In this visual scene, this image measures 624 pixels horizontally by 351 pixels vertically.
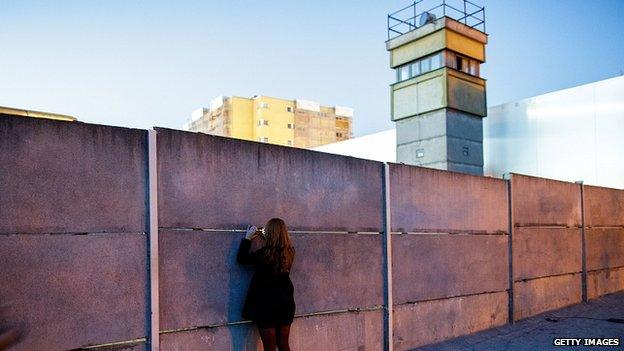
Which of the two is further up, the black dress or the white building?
the white building

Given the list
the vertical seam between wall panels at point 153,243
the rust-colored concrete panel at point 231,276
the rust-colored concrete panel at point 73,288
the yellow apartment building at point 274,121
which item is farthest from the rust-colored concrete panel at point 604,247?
the yellow apartment building at point 274,121

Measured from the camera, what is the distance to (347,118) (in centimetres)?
3250

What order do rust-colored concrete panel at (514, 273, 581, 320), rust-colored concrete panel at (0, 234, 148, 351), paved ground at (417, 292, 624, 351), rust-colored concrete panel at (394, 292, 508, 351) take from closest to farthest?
1. rust-colored concrete panel at (0, 234, 148, 351)
2. rust-colored concrete panel at (394, 292, 508, 351)
3. paved ground at (417, 292, 624, 351)
4. rust-colored concrete panel at (514, 273, 581, 320)

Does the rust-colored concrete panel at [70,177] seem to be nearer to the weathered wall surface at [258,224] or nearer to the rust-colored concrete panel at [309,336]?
the weathered wall surface at [258,224]

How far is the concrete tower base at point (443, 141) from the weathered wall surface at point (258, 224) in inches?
309

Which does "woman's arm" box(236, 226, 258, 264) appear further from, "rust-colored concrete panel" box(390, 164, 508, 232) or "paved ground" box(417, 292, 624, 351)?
"paved ground" box(417, 292, 624, 351)

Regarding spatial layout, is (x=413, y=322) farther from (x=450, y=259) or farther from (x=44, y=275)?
(x=44, y=275)

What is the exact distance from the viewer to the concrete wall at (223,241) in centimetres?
344

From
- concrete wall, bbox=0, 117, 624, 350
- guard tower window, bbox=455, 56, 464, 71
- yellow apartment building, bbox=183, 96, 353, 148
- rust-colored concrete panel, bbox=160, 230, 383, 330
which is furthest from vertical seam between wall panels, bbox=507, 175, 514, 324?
yellow apartment building, bbox=183, 96, 353, 148

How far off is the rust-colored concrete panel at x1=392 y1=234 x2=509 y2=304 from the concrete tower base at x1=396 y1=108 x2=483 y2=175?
5.58m

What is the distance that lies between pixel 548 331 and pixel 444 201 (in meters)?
2.58

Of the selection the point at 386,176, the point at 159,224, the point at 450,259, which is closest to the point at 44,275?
the point at 159,224

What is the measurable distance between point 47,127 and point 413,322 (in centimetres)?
465

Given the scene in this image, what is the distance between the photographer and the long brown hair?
14.2 feet
